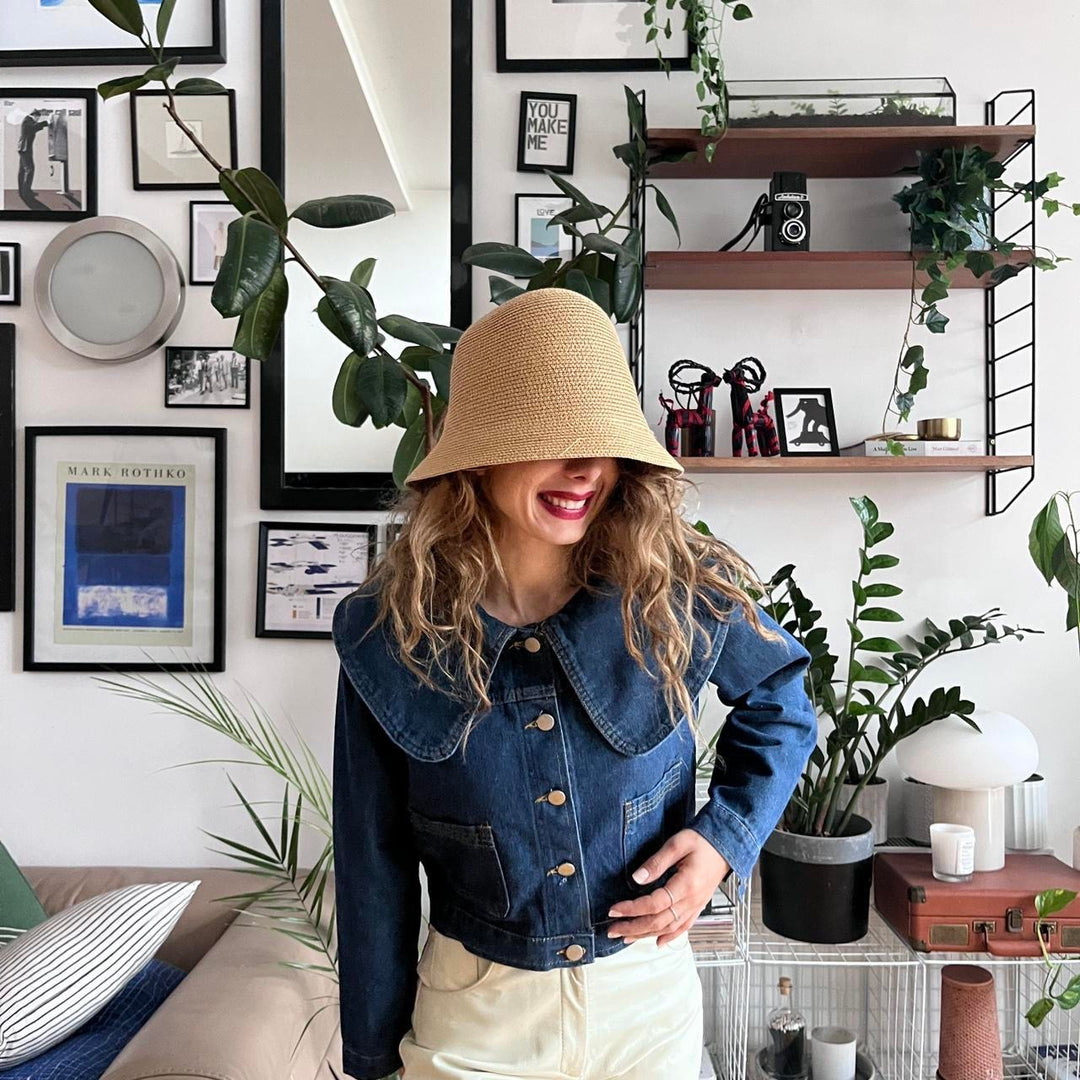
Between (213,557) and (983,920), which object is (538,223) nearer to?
(213,557)

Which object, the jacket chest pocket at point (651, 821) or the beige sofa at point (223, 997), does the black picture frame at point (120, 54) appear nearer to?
the beige sofa at point (223, 997)

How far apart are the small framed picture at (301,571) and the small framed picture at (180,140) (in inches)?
29.0

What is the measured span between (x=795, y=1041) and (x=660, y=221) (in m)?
1.62

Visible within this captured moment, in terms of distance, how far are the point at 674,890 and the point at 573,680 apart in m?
0.25

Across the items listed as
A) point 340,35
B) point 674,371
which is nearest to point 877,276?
point 674,371

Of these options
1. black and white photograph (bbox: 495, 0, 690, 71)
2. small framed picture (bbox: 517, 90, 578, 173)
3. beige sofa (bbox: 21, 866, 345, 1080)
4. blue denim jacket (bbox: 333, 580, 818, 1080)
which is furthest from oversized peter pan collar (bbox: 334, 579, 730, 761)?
black and white photograph (bbox: 495, 0, 690, 71)

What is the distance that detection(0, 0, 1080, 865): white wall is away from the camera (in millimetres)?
2100

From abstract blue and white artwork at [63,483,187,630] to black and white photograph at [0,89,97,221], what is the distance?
0.58 metres

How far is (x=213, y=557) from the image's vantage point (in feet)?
7.13

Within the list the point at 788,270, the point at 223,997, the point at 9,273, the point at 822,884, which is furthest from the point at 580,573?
the point at 9,273

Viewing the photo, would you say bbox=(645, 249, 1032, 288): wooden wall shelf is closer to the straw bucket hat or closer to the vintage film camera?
the vintage film camera

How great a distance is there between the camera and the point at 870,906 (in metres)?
2.01

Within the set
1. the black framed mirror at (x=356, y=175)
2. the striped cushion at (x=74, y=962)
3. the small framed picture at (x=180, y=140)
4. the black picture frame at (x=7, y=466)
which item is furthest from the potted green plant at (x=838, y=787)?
the black picture frame at (x=7, y=466)

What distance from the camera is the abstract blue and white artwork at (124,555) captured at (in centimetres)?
217
